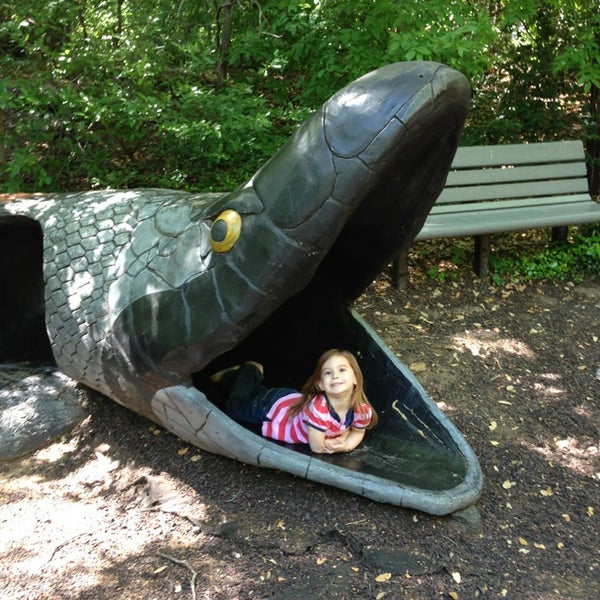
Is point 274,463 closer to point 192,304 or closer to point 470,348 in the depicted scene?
point 192,304

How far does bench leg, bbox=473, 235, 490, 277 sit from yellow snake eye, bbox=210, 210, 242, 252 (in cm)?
344

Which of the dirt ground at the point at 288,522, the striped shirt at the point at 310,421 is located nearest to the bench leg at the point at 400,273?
the dirt ground at the point at 288,522

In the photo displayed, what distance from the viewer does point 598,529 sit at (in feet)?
9.35

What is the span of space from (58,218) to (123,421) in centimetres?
108

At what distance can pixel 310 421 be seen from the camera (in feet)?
9.76

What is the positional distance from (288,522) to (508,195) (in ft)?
13.1

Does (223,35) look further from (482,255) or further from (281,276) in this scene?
(281,276)

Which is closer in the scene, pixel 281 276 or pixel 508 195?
pixel 281 276

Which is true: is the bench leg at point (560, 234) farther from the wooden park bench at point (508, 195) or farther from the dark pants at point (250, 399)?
the dark pants at point (250, 399)

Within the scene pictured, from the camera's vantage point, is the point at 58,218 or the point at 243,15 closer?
the point at 58,218

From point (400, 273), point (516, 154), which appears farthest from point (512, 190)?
point (400, 273)

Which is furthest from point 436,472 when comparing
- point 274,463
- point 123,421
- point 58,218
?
point 58,218

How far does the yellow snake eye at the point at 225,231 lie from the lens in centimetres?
256

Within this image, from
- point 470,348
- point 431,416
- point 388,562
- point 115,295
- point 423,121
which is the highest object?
point 423,121
